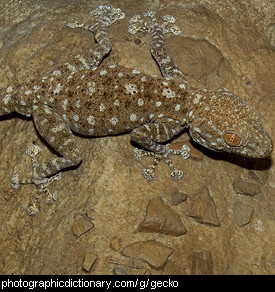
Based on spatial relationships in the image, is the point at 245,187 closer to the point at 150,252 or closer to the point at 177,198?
the point at 177,198

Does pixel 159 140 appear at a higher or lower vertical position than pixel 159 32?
lower

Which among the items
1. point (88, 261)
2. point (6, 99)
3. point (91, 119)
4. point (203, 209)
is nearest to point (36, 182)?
point (91, 119)

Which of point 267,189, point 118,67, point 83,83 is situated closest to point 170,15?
point 118,67

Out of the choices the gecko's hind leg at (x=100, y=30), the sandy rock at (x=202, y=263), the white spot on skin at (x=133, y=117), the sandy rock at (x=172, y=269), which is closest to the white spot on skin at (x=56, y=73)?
the gecko's hind leg at (x=100, y=30)

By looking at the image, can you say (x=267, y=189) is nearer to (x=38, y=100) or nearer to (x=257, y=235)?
(x=257, y=235)

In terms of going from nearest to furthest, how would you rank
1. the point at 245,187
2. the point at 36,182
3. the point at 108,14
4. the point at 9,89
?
the point at 245,187
the point at 36,182
the point at 9,89
the point at 108,14
